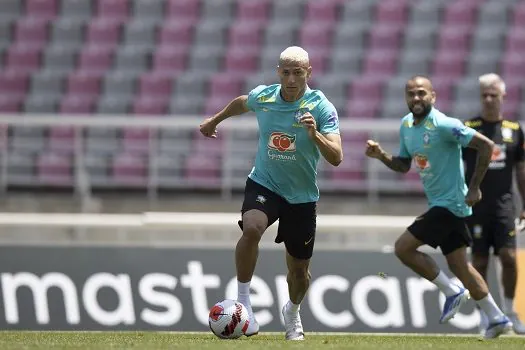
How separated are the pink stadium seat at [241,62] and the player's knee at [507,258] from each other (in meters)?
9.00

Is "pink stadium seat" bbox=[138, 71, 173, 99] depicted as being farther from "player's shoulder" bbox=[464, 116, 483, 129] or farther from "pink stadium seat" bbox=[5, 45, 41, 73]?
"player's shoulder" bbox=[464, 116, 483, 129]

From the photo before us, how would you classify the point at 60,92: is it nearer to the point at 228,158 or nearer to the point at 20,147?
the point at 20,147

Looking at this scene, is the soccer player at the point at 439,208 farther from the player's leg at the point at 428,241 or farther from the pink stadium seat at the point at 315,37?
the pink stadium seat at the point at 315,37

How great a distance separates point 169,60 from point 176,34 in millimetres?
722

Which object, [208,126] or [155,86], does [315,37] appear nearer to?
[155,86]

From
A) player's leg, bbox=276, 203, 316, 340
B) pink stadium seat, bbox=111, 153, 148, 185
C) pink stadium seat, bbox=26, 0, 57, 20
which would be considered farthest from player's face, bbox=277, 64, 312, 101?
pink stadium seat, bbox=26, 0, 57, 20

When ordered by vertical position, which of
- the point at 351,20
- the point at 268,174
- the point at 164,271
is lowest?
the point at 164,271

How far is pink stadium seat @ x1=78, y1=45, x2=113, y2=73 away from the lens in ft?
63.5

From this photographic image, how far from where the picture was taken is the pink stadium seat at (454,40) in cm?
1927

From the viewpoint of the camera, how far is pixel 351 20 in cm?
1986

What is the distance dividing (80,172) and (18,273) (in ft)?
10.9

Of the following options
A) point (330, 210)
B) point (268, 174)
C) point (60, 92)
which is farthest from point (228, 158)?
point (268, 174)

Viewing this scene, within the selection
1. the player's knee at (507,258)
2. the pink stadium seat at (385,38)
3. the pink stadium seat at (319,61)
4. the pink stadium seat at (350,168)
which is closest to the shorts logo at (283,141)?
the player's knee at (507,258)

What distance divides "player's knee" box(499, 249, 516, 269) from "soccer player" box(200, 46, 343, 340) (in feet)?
8.53
